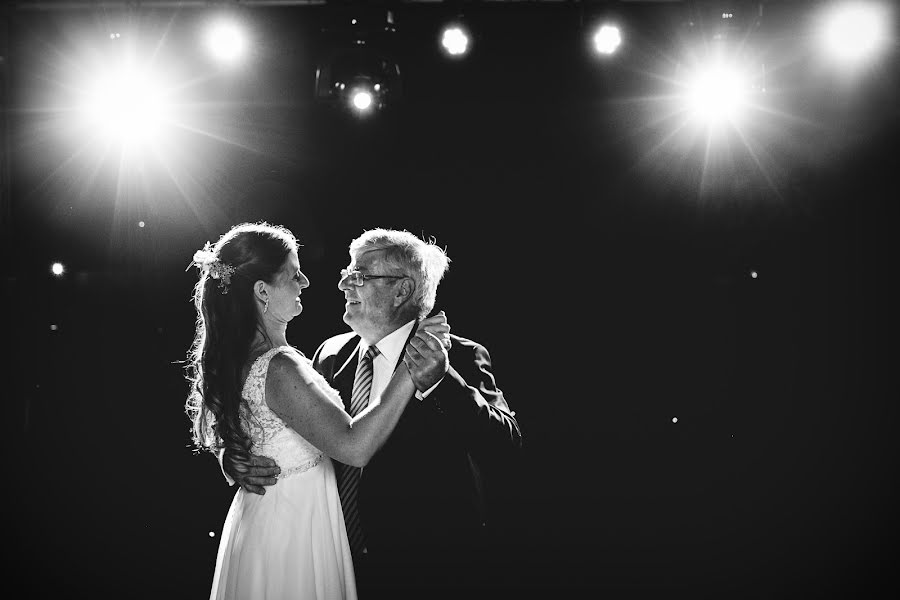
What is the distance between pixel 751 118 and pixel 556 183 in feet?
4.08

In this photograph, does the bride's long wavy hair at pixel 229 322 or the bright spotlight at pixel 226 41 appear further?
the bright spotlight at pixel 226 41

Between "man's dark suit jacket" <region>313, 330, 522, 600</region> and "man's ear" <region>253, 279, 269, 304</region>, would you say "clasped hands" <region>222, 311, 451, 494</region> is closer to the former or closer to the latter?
"man's ear" <region>253, 279, 269, 304</region>

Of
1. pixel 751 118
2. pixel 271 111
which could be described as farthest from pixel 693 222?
pixel 271 111

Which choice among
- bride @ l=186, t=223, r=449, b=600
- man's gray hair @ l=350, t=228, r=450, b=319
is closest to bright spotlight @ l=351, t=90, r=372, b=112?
man's gray hair @ l=350, t=228, r=450, b=319

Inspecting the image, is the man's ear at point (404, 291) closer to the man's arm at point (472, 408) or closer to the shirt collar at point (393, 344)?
the shirt collar at point (393, 344)

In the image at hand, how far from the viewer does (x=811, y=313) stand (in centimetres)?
442

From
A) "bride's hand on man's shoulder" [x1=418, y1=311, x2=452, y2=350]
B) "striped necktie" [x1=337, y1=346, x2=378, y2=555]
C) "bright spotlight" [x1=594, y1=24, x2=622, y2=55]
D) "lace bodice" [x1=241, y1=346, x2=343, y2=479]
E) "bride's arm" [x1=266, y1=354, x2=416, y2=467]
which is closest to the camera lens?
"bride's arm" [x1=266, y1=354, x2=416, y2=467]

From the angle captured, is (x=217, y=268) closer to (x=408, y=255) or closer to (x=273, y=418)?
(x=273, y=418)

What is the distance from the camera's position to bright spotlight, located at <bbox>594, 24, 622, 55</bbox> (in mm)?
3875

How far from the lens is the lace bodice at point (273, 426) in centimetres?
219

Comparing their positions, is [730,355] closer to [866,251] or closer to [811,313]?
[811,313]

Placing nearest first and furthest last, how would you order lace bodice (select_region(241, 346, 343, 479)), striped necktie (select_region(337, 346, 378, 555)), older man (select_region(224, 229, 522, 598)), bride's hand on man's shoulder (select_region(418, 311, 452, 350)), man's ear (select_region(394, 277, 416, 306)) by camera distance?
lace bodice (select_region(241, 346, 343, 479)), bride's hand on man's shoulder (select_region(418, 311, 452, 350)), striped necktie (select_region(337, 346, 378, 555)), older man (select_region(224, 229, 522, 598)), man's ear (select_region(394, 277, 416, 306))

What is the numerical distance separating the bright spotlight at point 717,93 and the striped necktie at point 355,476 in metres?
2.53

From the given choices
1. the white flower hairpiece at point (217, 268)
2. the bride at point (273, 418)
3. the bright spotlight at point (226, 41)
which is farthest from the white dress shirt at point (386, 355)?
the bright spotlight at point (226, 41)
